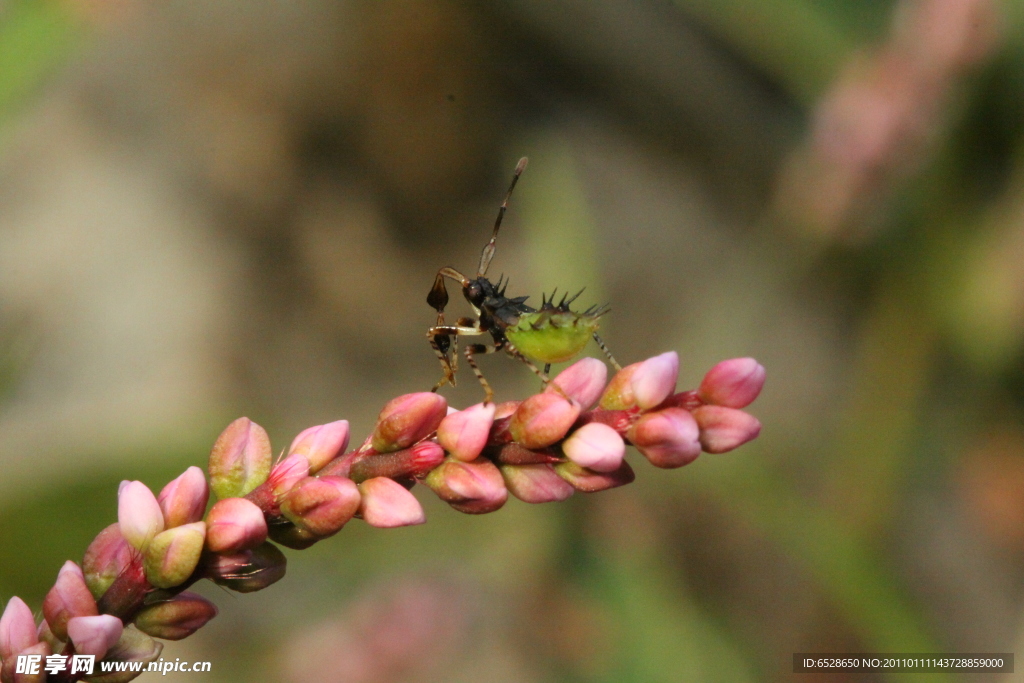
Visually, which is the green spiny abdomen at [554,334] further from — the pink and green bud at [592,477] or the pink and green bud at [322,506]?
the pink and green bud at [322,506]

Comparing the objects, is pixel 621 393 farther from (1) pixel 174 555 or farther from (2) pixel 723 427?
(1) pixel 174 555

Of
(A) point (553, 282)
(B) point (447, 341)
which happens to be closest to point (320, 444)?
(B) point (447, 341)

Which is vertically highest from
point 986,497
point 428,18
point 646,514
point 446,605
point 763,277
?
point 428,18

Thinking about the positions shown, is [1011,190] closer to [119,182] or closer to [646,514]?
[646,514]

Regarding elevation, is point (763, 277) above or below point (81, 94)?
below

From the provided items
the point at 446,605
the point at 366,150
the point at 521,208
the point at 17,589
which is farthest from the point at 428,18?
the point at 17,589

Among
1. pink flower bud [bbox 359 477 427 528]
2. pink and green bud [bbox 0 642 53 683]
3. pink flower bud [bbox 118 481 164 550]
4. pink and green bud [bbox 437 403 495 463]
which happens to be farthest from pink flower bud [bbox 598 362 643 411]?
pink and green bud [bbox 0 642 53 683]

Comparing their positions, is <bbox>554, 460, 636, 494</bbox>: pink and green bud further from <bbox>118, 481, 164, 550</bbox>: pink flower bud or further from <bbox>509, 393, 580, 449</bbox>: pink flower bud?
<bbox>118, 481, 164, 550</bbox>: pink flower bud
